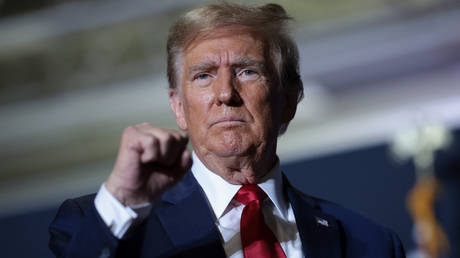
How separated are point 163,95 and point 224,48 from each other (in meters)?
4.10

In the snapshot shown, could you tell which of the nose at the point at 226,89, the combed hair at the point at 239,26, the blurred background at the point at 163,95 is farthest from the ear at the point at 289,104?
the blurred background at the point at 163,95

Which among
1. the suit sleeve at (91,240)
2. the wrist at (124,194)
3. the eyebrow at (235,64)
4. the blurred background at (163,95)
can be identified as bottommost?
the blurred background at (163,95)

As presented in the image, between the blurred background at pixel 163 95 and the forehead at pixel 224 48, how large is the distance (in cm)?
300

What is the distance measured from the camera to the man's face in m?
1.54

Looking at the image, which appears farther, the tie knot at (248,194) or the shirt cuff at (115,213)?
the tie knot at (248,194)

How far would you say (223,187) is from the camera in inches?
63.4

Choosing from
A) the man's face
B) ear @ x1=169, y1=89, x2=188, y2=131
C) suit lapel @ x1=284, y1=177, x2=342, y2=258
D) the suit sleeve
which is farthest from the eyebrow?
the suit sleeve

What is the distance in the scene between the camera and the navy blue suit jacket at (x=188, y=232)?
4.14 feet

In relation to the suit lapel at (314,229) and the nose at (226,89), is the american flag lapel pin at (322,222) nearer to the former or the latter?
the suit lapel at (314,229)

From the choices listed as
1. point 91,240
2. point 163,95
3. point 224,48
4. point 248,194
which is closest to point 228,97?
point 224,48

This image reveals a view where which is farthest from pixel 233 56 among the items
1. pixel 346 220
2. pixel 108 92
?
pixel 108 92

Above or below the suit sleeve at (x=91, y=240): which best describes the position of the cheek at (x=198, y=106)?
above

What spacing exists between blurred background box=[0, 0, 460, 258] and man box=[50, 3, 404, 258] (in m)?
2.88

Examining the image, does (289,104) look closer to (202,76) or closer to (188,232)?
(202,76)
